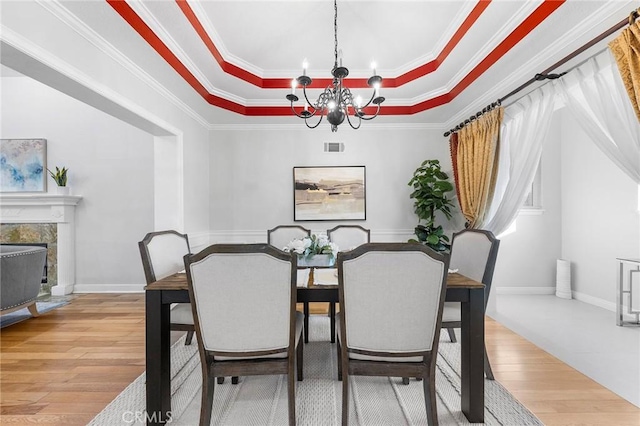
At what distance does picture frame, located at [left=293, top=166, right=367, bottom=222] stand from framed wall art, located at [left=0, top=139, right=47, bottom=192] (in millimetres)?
3743

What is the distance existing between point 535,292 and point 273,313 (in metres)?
4.23

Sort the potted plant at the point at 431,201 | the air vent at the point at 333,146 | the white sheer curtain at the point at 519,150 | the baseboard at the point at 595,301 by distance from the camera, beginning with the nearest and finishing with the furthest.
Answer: the white sheer curtain at the point at 519,150, the baseboard at the point at 595,301, the potted plant at the point at 431,201, the air vent at the point at 333,146

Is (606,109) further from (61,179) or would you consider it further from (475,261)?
(61,179)

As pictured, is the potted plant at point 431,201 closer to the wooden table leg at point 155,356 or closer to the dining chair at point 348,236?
the dining chair at point 348,236

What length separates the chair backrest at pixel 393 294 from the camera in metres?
1.48

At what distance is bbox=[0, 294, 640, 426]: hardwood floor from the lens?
179 cm

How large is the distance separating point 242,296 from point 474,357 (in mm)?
1337

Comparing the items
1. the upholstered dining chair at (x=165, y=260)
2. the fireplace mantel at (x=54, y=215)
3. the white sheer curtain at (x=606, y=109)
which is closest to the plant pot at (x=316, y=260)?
the upholstered dining chair at (x=165, y=260)

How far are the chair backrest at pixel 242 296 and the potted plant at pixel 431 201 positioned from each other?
272cm

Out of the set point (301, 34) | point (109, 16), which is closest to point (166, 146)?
point (109, 16)

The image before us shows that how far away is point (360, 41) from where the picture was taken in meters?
2.95

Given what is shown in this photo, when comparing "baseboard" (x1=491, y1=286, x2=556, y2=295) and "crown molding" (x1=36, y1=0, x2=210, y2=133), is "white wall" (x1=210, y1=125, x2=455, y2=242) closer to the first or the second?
"crown molding" (x1=36, y1=0, x2=210, y2=133)

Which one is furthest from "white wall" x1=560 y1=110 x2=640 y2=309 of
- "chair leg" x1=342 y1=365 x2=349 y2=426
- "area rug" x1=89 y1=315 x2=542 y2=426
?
"chair leg" x1=342 y1=365 x2=349 y2=426

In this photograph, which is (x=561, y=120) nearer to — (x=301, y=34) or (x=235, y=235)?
(x=301, y=34)
